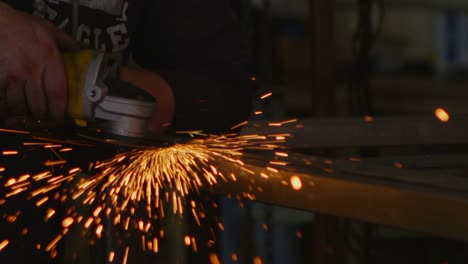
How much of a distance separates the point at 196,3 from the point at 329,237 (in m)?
0.62

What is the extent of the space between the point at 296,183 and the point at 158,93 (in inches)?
15.7

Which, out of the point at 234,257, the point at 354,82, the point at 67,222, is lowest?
the point at 234,257

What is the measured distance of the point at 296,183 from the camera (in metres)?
0.89

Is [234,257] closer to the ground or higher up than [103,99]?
closer to the ground

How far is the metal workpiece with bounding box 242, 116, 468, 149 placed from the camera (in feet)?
3.96

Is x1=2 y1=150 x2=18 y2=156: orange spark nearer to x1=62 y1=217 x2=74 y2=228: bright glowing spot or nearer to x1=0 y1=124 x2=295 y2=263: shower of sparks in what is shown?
x1=0 y1=124 x2=295 y2=263: shower of sparks

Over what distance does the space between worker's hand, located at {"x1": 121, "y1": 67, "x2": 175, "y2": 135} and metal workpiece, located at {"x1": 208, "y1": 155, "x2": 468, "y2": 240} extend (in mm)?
261

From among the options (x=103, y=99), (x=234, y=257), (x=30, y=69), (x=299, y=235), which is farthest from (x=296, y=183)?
(x=299, y=235)

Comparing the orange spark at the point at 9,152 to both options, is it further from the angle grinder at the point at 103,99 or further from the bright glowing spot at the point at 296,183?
the bright glowing spot at the point at 296,183

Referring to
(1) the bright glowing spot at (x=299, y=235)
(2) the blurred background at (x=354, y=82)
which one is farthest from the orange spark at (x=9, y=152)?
(1) the bright glowing spot at (x=299, y=235)

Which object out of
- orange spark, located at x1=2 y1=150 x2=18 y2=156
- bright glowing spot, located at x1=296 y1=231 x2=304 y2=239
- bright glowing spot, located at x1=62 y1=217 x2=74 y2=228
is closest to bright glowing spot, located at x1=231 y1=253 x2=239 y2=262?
bright glowing spot, located at x1=296 y1=231 x2=304 y2=239

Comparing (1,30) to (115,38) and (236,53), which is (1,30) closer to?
(115,38)

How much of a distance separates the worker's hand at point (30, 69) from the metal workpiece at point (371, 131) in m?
0.32

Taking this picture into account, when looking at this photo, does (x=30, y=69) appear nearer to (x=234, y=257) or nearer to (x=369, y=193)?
(x=369, y=193)
